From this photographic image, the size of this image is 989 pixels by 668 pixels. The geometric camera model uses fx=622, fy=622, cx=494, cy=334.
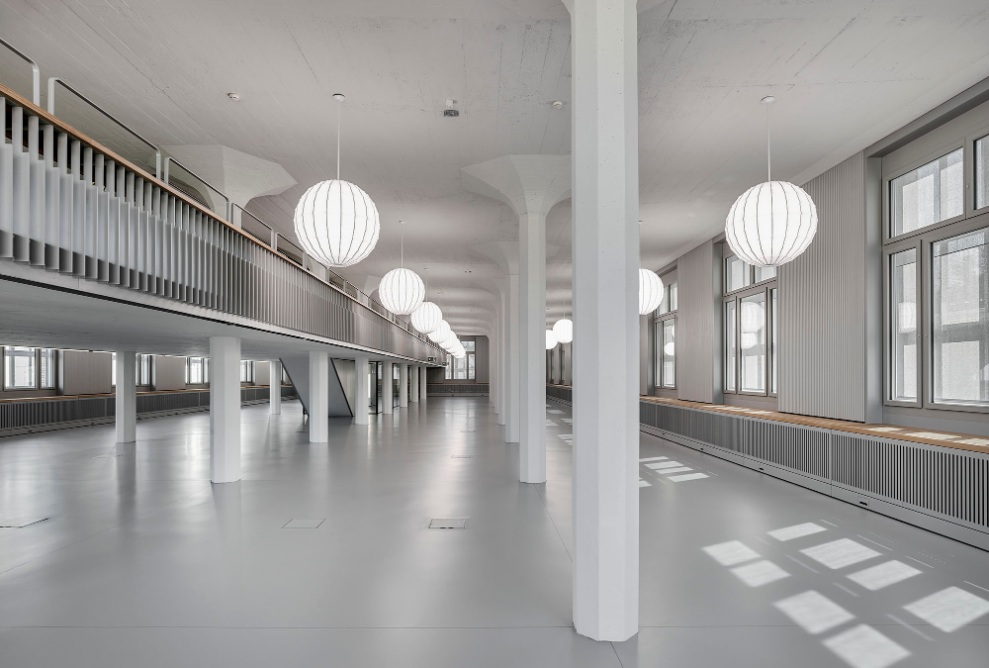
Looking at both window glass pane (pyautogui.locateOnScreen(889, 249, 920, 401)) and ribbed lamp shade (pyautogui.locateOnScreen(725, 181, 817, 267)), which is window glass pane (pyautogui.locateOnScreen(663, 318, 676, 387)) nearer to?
window glass pane (pyautogui.locateOnScreen(889, 249, 920, 401))

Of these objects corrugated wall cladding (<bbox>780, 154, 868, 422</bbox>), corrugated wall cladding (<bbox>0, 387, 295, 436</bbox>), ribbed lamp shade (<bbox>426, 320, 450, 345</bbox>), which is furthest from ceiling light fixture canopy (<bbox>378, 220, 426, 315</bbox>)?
corrugated wall cladding (<bbox>0, 387, 295, 436</bbox>)

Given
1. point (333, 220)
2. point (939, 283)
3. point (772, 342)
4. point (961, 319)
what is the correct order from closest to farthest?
point (333, 220) < point (961, 319) < point (939, 283) < point (772, 342)

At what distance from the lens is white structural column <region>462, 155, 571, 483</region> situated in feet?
30.7

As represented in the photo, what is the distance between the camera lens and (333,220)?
252 inches

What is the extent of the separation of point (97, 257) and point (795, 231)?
673 centimetres

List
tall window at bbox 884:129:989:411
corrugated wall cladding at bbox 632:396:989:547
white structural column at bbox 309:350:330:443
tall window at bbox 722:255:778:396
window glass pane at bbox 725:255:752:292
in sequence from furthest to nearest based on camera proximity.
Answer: white structural column at bbox 309:350:330:443 → window glass pane at bbox 725:255:752:292 → tall window at bbox 722:255:778:396 → tall window at bbox 884:129:989:411 → corrugated wall cladding at bbox 632:396:989:547

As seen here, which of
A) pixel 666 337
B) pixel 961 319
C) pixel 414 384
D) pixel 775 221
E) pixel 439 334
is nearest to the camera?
pixel 775 221

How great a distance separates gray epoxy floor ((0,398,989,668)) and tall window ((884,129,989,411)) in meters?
2.04

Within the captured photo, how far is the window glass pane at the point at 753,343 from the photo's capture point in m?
13.2

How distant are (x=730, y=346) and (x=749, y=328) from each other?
3.99 ft

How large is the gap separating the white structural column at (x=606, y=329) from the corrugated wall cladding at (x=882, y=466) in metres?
4.34

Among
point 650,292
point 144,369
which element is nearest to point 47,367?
point 144,369

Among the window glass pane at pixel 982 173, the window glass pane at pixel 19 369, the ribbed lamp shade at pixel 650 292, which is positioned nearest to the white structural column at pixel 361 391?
the window glass pane at pixel 19 369

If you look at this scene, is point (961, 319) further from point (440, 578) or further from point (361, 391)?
point (361, 391)
